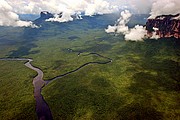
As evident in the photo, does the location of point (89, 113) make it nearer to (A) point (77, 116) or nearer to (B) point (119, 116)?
(A) point (77, 116)

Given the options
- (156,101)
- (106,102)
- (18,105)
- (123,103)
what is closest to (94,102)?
(106,102)

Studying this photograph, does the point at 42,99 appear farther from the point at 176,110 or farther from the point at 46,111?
the point at 176,110

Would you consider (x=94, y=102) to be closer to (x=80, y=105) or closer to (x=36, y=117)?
(x=80, y=105)

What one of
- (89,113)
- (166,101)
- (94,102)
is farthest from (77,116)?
(166,101)

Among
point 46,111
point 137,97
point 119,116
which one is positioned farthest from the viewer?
point 137,97

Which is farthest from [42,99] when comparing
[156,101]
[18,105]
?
[156,101]

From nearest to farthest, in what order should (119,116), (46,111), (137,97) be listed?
(119,116) → (46,111) → (137,97)

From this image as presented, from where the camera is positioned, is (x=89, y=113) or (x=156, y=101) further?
(x=156, y=101)

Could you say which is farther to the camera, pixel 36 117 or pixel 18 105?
pixel 18 105
